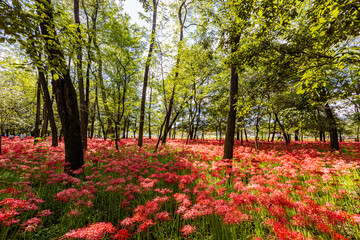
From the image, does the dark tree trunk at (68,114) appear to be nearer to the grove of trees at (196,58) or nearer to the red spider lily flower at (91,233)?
the grove of trees at (196,58)

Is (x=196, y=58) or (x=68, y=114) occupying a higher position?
(x=196, y=58)

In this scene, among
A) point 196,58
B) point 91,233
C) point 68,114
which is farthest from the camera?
point 196,58

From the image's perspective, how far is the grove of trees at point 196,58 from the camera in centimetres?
291

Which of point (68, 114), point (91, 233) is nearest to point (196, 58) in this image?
point (68, 114)

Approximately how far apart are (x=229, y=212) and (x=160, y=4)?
14939mm

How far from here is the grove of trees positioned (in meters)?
2.91

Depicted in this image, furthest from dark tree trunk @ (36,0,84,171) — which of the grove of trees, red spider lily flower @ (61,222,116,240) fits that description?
red spider lily flower @ (61,222,116,240)

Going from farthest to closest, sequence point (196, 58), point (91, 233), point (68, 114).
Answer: point (196, 58), point (68, 114), point (91, 233)

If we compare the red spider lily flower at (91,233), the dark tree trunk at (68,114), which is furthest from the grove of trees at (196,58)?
the red spider lily flower at (91,233)

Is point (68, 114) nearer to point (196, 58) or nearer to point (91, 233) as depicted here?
point (91, 233)

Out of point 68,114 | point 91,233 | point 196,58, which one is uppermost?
point 196,58

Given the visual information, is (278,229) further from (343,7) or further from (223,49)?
(223,49)

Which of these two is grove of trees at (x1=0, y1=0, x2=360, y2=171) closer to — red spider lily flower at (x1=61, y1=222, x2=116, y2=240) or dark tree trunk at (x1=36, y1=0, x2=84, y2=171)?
dark tree trunk at (x1=36, y1=0, x2=84, y2=171)

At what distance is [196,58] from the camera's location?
12.1m
